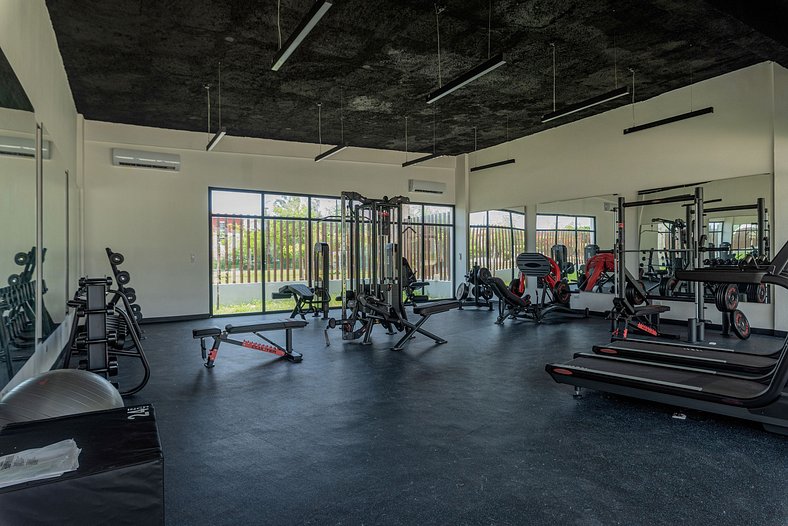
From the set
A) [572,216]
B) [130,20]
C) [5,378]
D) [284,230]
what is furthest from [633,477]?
[284,230]

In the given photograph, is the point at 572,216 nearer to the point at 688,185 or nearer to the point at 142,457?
the point at 688,185

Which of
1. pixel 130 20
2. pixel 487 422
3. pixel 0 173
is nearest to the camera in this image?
pixel 0 173

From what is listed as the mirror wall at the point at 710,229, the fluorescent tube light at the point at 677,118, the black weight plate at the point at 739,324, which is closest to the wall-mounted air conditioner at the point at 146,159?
the fluorescent tube light at the point at 677,118

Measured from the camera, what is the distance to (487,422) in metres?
3.17

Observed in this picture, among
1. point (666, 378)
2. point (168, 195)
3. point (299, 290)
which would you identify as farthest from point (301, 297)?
point (666, 378)

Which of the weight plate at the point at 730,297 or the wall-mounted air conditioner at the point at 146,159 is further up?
the wall-mounted air conditioner at the point at 146,159

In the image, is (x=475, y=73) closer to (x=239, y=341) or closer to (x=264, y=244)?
(x=239, y=341)

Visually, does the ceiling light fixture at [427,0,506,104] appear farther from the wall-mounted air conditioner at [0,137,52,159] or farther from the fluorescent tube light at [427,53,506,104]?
the wall-mounted air conditioner at [0,137,52,159]

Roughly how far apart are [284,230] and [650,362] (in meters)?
7.31

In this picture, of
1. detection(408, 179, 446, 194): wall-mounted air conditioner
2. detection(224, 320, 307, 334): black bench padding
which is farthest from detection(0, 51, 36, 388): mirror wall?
detection(408, 179, 446, 194): wall-mounted air conditioner

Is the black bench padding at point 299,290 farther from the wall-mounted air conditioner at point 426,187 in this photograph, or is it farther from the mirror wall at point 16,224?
the mirror wall at point 16,224

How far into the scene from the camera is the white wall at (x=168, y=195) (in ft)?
25.9

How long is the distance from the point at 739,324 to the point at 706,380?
3.61 metres

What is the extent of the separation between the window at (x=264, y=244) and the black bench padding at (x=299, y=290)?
681 millimetres
